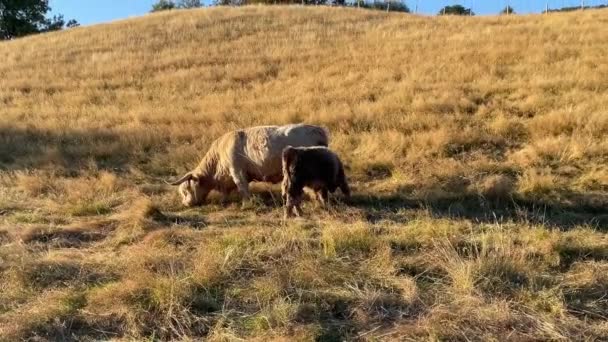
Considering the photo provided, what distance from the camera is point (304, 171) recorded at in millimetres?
8633

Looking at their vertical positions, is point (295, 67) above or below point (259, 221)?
above

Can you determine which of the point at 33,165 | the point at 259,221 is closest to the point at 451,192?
the point at 259,221

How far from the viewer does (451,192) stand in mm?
9383

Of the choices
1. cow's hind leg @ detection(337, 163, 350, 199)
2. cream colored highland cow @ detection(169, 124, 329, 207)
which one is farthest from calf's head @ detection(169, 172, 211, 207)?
cow's hind leg @ detection(337, 163, 350, 199)

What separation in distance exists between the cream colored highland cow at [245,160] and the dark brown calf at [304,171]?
0.87 metres

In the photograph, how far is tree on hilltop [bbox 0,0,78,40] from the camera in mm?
54719

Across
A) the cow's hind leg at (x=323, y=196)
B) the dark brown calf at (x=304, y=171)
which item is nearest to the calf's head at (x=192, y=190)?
the dark brown calf at (x=304, y=171)

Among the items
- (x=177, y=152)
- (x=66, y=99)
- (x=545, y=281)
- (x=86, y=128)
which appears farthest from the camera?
(x=66, y=99)

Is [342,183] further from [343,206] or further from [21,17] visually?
[21,17]

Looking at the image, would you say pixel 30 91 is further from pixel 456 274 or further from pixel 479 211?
pixel 456 274

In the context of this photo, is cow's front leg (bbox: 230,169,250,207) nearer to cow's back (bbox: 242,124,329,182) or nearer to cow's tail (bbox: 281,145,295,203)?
cow's back (bbox: 242,124,329,182)

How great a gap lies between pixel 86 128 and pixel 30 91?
26.5 feet

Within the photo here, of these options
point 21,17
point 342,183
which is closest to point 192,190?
point 342,183

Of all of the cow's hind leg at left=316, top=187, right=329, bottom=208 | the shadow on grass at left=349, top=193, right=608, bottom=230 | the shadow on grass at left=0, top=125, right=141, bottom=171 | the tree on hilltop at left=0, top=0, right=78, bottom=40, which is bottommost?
the shadow on grass at left=349, top=193, right=608, bottom=230
